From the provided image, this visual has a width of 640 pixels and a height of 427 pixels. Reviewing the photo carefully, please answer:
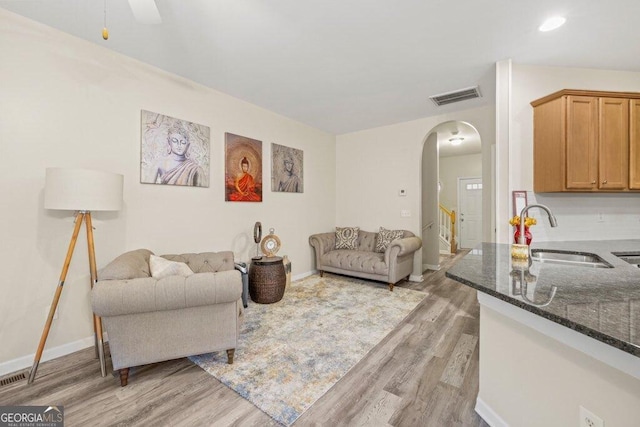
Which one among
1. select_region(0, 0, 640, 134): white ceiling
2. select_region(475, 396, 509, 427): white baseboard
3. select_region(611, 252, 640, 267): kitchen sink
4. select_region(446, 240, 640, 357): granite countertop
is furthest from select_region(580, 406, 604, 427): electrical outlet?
select_region(0, 0, 640, 134): white ceiling

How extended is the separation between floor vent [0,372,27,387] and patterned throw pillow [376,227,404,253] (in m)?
4.20

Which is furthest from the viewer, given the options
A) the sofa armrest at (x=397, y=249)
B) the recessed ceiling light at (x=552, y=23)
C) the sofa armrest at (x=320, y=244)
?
the sofa armrest at (x=320, y=244)

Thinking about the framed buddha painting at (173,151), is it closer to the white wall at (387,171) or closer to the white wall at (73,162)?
the white wall at (73,162)

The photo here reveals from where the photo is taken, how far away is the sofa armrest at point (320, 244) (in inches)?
185

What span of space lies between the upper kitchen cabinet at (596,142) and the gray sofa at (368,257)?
200 centimetres

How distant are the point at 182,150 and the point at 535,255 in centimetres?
366

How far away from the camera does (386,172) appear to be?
494 cm

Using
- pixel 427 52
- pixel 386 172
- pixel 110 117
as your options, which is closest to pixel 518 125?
pixel 427 52

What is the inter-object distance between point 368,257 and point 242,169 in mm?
2338

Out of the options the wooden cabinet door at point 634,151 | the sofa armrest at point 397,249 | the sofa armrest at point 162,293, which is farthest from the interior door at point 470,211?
the sofa armrest at point 162,293

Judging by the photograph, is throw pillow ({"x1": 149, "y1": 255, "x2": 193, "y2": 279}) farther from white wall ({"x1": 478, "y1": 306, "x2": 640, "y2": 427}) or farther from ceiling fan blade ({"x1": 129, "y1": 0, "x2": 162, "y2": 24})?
white wall ({"x1": 478, "y1": 306, "x2": 640, "y2": 427})

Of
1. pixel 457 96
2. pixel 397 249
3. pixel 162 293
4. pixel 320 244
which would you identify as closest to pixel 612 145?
pixel 457 96

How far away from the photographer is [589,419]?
961mm

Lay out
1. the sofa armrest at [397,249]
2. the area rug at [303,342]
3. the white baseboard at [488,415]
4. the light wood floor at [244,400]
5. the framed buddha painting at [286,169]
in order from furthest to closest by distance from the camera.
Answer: the framed buddha painting at [286,169], the sofa armrest at [397,249], the area rug at [303,342], the light wood floor at [244,400], the white baseboard at [488,415]
